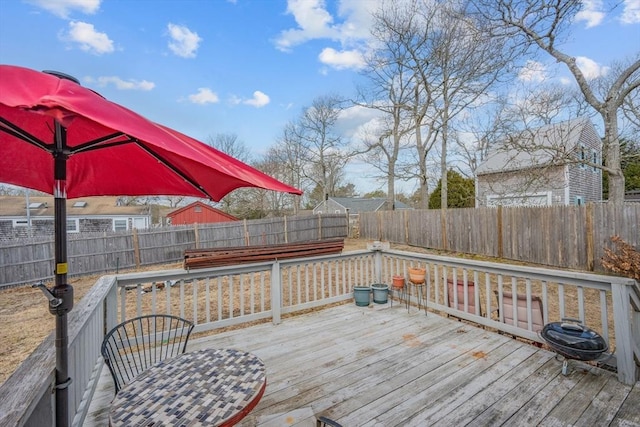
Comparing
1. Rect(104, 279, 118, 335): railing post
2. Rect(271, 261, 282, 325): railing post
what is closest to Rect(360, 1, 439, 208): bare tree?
Rect(271, 261, 282, 325): railing post

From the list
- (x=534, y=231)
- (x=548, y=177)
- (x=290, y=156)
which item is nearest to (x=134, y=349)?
(x=534, y=231)

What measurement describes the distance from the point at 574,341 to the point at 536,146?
666 cm

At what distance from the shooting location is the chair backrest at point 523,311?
323 cm

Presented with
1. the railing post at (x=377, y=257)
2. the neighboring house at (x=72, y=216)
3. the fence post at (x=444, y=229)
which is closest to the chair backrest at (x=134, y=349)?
the railing post at (x=377, y=257)

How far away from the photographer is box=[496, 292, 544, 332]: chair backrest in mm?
3232

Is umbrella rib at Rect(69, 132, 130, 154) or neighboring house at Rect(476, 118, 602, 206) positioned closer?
umbrella rib at Rect(69, 132, 130, 154)

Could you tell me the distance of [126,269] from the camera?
926 cm

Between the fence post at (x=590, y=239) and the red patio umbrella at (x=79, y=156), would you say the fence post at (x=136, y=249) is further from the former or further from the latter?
the fence post at (x=590, y=239)

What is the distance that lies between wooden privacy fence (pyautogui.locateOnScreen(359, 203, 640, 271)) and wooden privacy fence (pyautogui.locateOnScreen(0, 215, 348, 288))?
5.94 m

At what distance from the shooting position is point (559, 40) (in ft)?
25.5

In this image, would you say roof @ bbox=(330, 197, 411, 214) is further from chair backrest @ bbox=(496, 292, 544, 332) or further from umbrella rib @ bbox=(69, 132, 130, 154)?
umbrella rib @ bbox=(69, 132, 130, 154)

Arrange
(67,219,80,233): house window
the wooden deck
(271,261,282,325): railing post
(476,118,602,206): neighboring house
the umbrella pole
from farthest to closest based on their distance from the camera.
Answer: (67,219,80,233): house window → (476,118,602,206): neighboring house → (271,261,282,325): railing post → the wooden deck → the umbrella pole

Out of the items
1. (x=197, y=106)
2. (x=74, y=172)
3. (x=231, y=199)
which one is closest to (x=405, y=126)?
(x=197, y=106)

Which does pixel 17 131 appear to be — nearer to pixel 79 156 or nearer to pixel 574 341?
pixel 79 156
